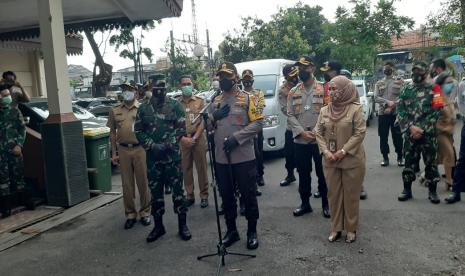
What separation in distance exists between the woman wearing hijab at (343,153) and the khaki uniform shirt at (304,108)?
2.61ft

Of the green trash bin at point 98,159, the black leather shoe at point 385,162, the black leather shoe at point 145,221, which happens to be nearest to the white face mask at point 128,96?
the black leather shoe at point 145,221

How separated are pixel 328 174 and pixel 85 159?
13.0 ft

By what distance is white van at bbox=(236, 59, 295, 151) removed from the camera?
918cm

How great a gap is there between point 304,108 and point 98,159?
3.69 m

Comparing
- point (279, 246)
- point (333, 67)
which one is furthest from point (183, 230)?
point (333, 67)

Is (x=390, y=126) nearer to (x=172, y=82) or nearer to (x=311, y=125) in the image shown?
(x=311, y=125)

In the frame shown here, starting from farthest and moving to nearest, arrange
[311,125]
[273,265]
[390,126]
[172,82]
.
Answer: [172,82] < [390,126] < [311,125] < [273,265]

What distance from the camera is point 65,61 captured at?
21.6 ft

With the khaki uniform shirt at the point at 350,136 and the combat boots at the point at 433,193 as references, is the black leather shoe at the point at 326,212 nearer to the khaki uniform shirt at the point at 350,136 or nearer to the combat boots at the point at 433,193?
the khaki uniform shirt at the point at 350,136

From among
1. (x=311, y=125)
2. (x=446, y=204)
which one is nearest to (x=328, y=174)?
(x=311, y=125)

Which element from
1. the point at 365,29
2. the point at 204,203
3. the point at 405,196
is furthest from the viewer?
the point at 365,29

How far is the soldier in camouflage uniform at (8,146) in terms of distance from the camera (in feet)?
20.3

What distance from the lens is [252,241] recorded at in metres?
4.61

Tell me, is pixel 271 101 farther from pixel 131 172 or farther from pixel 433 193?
pixel 131 172
